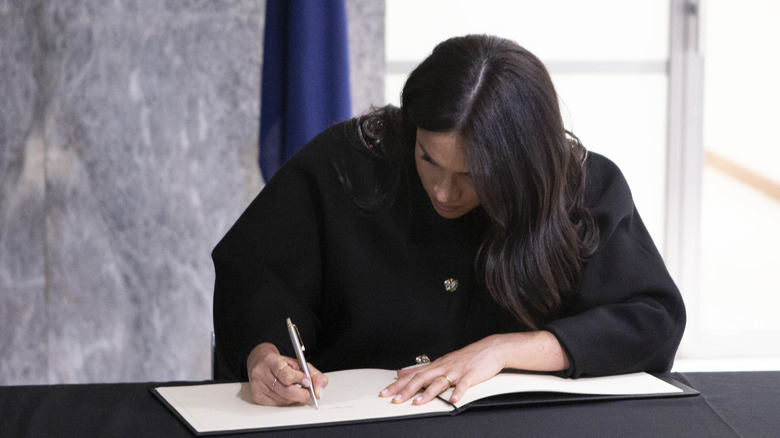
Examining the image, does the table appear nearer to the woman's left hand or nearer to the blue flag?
the woman's left hand

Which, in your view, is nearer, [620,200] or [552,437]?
[552,437]

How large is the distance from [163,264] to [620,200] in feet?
5.93

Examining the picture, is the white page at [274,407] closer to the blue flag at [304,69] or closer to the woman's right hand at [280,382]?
the woman's right hand at [280,382]

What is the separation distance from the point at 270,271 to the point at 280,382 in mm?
442

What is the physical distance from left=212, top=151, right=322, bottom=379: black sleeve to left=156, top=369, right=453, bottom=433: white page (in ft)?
0.62

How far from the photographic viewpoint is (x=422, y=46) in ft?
11.6

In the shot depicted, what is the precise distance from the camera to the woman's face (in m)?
1.43

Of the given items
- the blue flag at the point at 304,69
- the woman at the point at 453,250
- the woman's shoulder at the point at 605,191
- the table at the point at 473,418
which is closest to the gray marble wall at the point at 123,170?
the blue flag at the point at 304,69

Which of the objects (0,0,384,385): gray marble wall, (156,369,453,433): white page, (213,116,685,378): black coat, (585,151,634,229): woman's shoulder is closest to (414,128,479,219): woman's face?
(213,116,685,378): black coat

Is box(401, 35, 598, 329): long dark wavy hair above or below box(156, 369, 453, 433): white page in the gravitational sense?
above

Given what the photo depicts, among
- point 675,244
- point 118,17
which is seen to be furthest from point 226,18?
point 675,244

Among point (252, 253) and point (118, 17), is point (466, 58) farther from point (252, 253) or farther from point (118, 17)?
point (118, 17)

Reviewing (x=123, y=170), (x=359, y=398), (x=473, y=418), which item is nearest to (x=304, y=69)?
(x=123, y=170)

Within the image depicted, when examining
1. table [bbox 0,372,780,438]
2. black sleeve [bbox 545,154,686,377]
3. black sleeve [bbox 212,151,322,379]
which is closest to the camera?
table [bbox 0,372,780,438]
